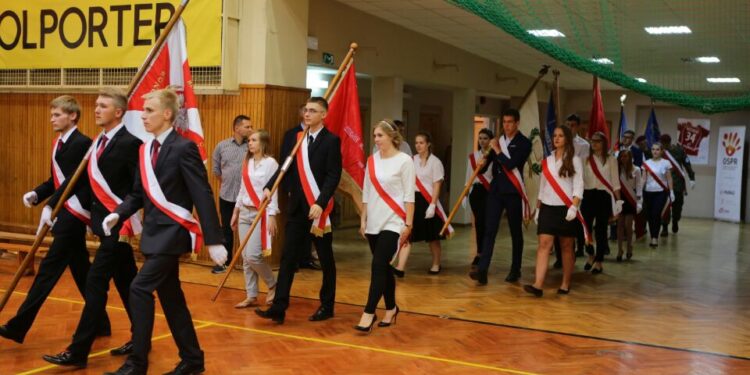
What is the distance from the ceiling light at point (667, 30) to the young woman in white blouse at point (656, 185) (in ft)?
8.06

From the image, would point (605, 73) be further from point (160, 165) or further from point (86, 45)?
point (86, 45)

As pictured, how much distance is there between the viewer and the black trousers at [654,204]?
12.9m

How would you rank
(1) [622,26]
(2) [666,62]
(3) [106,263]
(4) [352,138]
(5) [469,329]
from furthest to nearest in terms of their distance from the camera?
(2) [666,62] < (1) [622,26] < (4) [352,138] < (5) [469,329] < (3) [106,263]

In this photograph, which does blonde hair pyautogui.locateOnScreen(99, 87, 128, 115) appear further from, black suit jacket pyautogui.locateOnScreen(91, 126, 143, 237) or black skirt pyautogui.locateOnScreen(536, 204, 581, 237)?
black skirt pyautogui.locateOnScreen(536, 204, 581, 237)

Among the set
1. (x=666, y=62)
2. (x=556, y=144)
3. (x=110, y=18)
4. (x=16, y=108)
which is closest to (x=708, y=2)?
(x=556, y=144)

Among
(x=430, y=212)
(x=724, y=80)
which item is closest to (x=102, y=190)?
(x=430, y=212)

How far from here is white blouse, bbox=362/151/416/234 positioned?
5805 millimetres

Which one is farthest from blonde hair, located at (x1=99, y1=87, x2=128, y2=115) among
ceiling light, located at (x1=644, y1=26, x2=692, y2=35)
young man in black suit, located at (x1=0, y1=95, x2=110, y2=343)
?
ceiling light, located at (x1=644, y1=26, x2=692, y2=35)

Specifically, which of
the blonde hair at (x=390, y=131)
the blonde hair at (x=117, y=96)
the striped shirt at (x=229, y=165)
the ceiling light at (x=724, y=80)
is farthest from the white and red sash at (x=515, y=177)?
the ceiling light at (x=724, y=80)

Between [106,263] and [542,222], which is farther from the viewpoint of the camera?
[542,222]

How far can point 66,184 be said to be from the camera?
5.11 metres

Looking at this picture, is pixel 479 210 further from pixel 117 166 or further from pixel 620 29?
pixel 117 166

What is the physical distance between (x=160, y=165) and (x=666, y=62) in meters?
11.8

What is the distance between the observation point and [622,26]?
11188 mm
